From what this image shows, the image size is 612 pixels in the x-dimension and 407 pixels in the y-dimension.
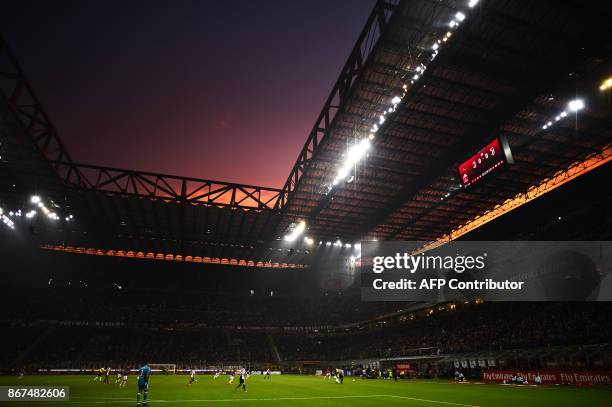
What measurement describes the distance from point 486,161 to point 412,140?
676 cm

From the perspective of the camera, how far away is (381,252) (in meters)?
51.4

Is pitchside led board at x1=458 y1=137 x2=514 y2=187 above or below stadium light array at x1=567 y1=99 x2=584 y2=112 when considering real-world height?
below

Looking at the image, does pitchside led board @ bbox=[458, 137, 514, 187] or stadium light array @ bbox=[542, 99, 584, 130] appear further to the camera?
stadium light array @ bbox=[542, 99, 584, 130]

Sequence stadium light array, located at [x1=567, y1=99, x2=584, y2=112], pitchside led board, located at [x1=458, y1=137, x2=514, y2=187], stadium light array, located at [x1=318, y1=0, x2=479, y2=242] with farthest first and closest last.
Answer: stadium light array, located at [x1=567, y1=99, x2=584, y2=112] < pitchside led board, located at [x1=458, y1=137, x2=514, y2=187] < stadium light array, located at [x1=318, y1=0, x2=479, y2=242]

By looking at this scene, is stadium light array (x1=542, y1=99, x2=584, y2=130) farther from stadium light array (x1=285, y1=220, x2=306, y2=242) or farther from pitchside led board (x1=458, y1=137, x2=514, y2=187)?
stadium light array (x1=285, y1=220, x2=306, y2=242)

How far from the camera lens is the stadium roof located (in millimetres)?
18578

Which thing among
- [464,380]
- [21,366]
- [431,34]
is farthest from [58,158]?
[464,380]

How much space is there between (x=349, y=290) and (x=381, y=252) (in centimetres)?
2550

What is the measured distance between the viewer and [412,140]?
89.8ft

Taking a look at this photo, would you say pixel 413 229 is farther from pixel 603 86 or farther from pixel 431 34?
pixel 431 34

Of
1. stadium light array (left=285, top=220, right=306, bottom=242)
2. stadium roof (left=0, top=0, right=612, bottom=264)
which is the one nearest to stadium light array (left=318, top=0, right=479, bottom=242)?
stadium roof (left=0, top=0, right=612, bottom=264)

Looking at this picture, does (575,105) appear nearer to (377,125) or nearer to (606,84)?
(606,84)

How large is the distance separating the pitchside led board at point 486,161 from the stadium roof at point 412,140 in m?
0.62

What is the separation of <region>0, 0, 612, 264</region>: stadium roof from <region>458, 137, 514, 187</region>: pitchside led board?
0.62m
